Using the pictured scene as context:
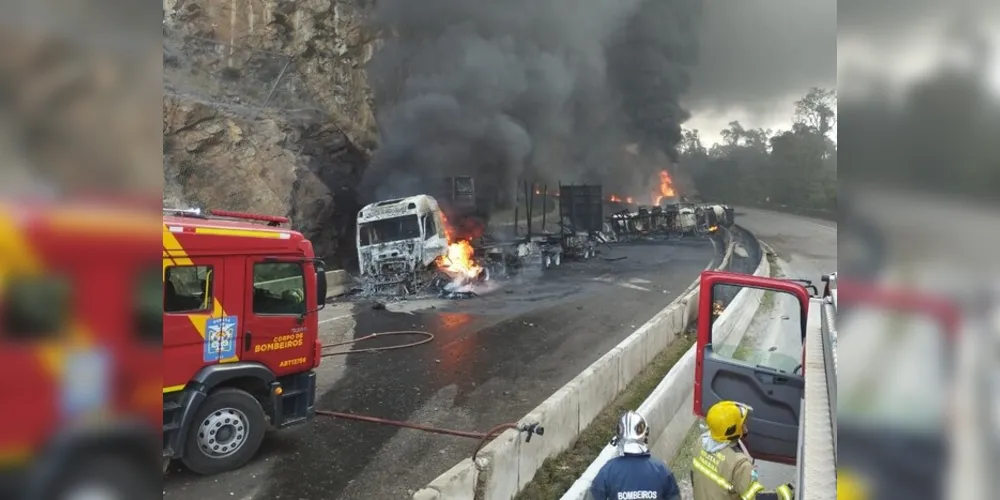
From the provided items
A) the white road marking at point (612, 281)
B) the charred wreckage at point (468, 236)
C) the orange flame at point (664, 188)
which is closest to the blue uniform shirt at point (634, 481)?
the charred wreckage at point (468, 236)

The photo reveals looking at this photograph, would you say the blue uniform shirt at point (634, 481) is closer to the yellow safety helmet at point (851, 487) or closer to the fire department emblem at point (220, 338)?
the yellow safety helmet at point (851, 487)

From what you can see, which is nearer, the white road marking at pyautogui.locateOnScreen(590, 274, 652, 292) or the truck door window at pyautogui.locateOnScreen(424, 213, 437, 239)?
the truck door window at pyautogui.locateOnScreen(424, 213, 437, 239)

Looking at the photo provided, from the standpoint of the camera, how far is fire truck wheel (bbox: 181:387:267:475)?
439 centimetres

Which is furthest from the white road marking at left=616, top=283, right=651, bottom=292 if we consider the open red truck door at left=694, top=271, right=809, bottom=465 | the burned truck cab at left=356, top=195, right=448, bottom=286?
the open red truck door at left=694, top=271, right=809, bottom=465

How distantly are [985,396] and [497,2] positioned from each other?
58.7 ft

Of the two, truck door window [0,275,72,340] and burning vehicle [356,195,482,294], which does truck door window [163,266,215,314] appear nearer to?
truck door window [0,275,72,340]

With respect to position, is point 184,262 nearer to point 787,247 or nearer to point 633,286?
point 787,247

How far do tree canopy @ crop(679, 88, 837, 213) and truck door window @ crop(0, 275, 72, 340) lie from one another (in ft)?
26.9

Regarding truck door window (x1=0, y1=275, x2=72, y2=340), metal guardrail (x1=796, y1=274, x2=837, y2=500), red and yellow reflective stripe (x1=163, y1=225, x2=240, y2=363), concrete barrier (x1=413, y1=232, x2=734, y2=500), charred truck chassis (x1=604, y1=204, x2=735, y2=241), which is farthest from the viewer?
charred truck chassis (x1=604, y1=204, x2=735, y2=241)

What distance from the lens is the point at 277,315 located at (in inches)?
195

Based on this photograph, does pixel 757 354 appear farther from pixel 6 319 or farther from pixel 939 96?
pixel 6 319

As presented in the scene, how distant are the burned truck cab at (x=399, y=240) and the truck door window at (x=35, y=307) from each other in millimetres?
11872

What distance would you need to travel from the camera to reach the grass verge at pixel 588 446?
443 centimetres

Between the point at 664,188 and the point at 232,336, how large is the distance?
1105 centimetres
